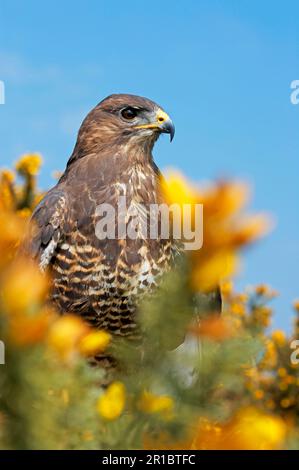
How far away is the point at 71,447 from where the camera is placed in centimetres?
101

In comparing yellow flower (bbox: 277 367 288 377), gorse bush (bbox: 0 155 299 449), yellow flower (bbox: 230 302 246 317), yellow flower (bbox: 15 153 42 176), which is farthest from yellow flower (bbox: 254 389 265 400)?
gorse bush (bbox: 0 155 299 449)

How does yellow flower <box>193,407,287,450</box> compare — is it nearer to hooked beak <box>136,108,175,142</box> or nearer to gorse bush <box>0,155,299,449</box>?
gorse bush <box>0,155,299,449</box>

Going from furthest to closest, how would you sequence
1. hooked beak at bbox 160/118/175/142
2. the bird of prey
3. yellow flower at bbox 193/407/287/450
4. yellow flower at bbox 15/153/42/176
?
yellow flower at bbox 15/153/42/176
hooked beak at bbox 160/118/175/142
the bird of prey
yellow flower at bbox 193/407/287/450

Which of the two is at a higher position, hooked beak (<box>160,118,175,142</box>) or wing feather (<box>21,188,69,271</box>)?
hooked beak (<box>160,118,175,142</box>)

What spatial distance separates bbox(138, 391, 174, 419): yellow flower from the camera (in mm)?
1010

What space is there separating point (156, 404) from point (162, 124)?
14.5ft

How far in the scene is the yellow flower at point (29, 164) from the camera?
755cm

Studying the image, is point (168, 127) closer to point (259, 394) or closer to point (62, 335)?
point (62, 335)

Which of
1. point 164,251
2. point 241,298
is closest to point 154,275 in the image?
point 164,251

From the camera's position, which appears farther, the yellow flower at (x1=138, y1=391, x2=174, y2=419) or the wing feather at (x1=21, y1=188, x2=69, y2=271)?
the wing feather at (x1=21, y1=188, x2=69, y2=271)

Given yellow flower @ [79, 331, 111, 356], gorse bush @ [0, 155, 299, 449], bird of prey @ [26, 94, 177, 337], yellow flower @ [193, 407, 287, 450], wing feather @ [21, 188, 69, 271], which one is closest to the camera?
gorse bush @ [0, 155, 299, 449]

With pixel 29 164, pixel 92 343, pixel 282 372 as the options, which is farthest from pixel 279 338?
pixel 92 343

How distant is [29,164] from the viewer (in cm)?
→ 755

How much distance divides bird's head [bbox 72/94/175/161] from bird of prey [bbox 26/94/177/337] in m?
0.06
